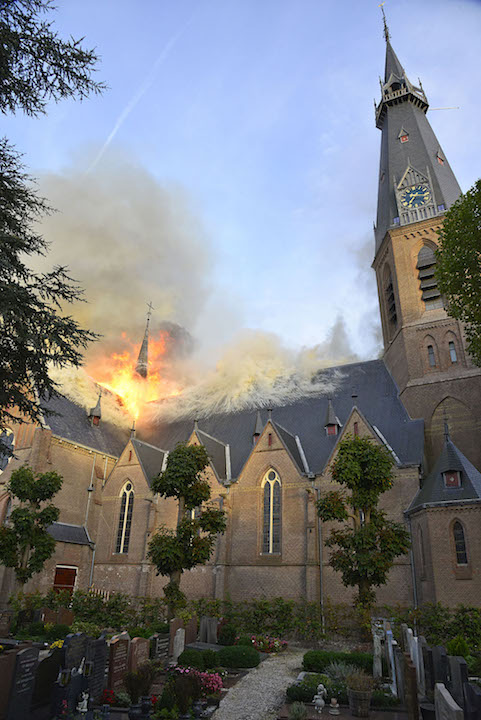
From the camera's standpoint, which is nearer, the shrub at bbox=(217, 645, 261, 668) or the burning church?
the shrub at bbox=(217, 645, 261, 668)

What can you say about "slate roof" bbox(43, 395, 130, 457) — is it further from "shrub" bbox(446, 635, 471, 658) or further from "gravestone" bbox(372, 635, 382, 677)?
"shrub" bbox(446, 635, 471, 658)

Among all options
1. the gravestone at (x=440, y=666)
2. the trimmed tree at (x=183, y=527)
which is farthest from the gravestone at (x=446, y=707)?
the trimmed tree at (x=183, y=527)

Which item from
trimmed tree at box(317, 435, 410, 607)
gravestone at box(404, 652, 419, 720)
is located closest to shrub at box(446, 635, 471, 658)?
gravestone at box(404, 652, 419, 720)

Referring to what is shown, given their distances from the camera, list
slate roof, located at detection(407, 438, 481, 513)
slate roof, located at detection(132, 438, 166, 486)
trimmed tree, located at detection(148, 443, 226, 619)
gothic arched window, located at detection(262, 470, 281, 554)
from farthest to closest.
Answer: slate roof, located at detection(132, 438, 166, 486), gothic arched window, located at detection(262, 470, 281, 554), slate roof, located at detection(407, 438, 481, 513), trimmed tree, located at detection(148, 443, 226, 619)

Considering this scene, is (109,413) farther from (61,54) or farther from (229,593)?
(61,54)

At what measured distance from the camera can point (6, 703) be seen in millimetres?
9961

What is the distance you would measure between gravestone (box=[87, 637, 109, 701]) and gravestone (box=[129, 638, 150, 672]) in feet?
3.24

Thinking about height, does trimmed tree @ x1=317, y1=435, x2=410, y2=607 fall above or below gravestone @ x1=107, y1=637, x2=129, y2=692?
above

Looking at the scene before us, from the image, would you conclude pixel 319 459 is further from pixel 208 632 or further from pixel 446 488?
pixel 208 632

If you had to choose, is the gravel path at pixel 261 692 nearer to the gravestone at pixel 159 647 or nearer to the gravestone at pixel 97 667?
the gravestone at pixel 97 667

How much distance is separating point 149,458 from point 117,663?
2206 centimetres

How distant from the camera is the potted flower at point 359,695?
11.1 metres

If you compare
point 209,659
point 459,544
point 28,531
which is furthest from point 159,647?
point 459,544

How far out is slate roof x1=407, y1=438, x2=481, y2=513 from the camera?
22.9 m
